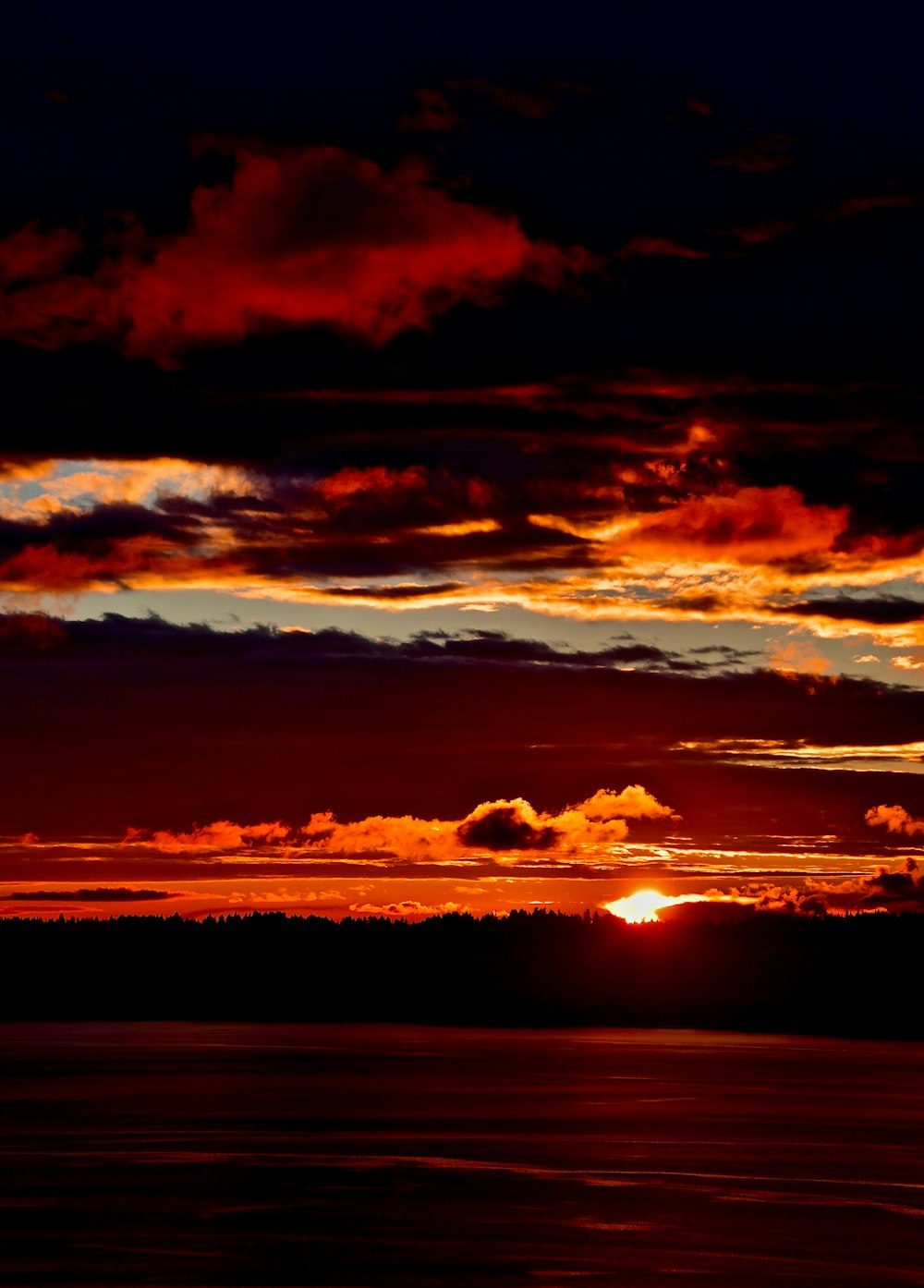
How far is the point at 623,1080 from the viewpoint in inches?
5822

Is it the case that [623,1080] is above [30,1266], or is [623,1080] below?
below

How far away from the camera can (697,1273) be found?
4144 cm

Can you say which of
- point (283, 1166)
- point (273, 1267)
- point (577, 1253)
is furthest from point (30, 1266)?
point (283, 1166)

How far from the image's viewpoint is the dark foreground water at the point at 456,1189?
4250 cm

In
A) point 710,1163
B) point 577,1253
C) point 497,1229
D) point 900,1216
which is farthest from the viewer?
point 710,1163

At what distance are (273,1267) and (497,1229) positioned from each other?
8702 millimetres

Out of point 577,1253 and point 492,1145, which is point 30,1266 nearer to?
point 577,1253

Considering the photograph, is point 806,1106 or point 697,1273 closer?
point 697,1273

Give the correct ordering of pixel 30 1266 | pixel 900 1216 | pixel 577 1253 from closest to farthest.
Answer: pixel 30 1266 → pixel 577 1253 → pixel 900 1216

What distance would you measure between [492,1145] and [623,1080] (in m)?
74.6

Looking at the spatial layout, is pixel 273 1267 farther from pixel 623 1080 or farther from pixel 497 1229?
pixel 623 1080

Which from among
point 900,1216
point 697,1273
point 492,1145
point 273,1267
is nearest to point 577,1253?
point 697,1273

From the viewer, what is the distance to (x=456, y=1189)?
57.8 metres

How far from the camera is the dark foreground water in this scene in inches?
1673
